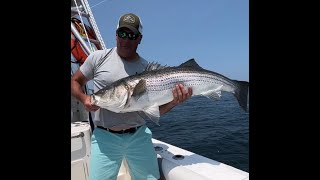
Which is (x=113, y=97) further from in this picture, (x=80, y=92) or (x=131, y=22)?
(x=131, y=22)

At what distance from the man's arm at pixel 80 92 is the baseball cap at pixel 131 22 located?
2.27 ft

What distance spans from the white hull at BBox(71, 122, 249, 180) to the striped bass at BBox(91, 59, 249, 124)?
844 millimetres

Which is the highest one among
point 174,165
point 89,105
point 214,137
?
point 89,105

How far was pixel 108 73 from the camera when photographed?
3061mm

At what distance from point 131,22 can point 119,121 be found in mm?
1048

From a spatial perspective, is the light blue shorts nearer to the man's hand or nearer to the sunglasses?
the man's hand

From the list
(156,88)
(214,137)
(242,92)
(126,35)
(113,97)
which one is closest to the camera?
(113,97)

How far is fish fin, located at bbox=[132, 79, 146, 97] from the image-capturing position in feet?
9.64

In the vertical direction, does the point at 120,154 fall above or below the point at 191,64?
below

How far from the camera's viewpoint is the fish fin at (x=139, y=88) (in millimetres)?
2938

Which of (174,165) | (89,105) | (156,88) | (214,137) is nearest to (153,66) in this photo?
(156,88)

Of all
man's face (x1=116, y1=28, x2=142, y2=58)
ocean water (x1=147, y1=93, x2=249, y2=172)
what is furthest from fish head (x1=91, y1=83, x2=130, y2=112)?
ocean water (x1=147, y1=93, x2=249, y2=172)
